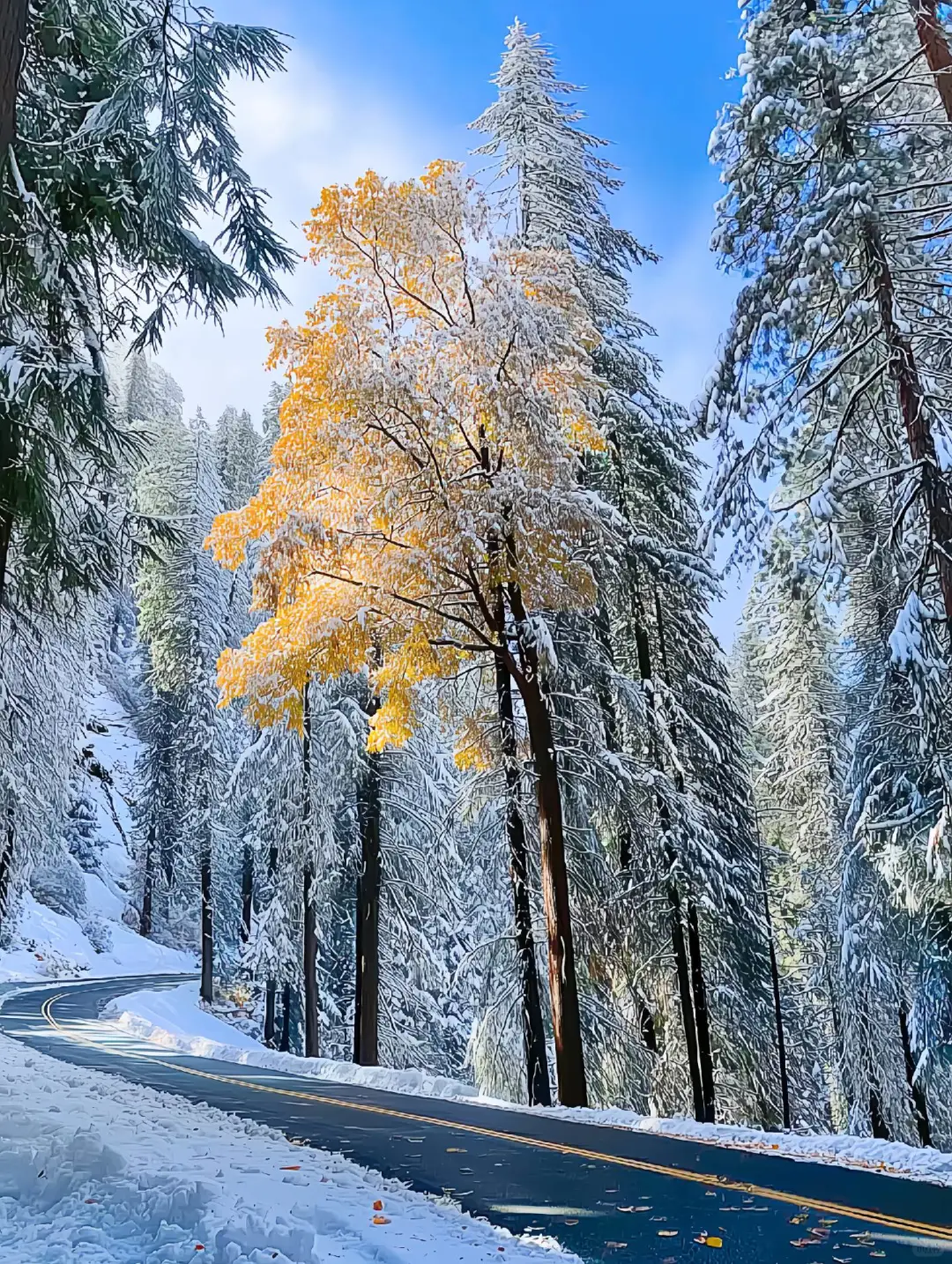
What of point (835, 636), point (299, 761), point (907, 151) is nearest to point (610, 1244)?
point (907, 151)

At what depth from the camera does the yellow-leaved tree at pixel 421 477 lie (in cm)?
1218

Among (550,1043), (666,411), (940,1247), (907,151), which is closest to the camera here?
(940,1247)

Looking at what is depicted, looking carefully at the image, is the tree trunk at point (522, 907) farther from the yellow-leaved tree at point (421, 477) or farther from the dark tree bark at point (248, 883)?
the dark tree bark at point (248, 883)

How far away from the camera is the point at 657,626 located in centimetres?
1586

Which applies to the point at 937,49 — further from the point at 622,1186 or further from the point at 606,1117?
the point at 606,1117

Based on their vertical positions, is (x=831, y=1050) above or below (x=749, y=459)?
below

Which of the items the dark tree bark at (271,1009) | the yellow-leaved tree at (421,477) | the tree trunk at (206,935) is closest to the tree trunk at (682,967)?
the yellow-leaved tree at (421,477)

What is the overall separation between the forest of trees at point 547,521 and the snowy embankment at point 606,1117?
1425 mm

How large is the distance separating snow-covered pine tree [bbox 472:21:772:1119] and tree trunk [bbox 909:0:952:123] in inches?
257

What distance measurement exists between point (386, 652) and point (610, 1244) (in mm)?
8872

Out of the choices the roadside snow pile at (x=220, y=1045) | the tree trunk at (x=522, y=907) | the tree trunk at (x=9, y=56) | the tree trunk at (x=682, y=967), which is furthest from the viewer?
the tree trunk at (x=682, y=967)

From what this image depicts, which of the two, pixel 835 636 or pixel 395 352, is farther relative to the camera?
pixel 835 636

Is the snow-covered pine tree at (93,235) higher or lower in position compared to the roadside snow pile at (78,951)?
higher

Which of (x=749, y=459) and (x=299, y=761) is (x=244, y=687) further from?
(x=299, y=761)
